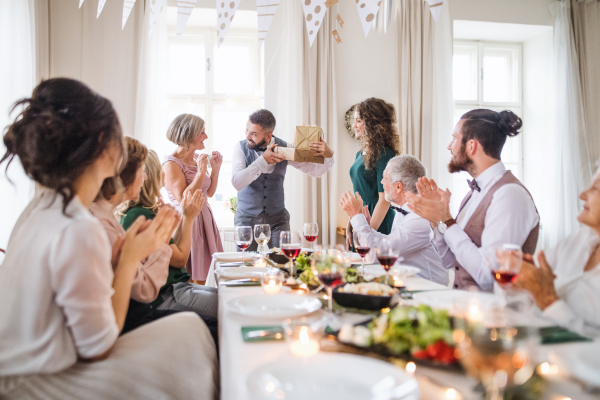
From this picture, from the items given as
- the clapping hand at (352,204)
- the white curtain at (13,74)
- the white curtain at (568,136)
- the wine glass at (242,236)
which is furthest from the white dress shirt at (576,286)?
the white curtain at (568,136)

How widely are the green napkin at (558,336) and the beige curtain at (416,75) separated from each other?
369cm

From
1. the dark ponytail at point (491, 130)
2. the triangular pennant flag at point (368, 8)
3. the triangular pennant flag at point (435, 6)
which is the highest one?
the triangular pennant flag at point (368, 8)

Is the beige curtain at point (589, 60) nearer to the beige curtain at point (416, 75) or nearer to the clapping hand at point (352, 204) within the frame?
the beige curtain at point (416, 75)

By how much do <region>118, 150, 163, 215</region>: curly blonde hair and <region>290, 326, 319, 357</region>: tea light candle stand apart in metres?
1.23

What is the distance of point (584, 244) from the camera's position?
132 cm

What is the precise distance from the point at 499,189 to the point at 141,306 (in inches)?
56.4

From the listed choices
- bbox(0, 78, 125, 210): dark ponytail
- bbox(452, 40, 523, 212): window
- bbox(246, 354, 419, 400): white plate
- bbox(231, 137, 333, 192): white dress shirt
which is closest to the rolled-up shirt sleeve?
bbox(0, 78, 125, 210): dark ponytail

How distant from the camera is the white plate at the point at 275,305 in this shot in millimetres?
1110

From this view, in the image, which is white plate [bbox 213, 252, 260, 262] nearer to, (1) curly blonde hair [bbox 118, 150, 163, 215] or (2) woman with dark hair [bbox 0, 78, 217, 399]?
(1) curly blonde hair [bbox 118, 150, 163, 215]

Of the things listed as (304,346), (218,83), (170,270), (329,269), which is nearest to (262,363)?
(304,346)

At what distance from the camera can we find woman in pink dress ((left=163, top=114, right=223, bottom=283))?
2.97m

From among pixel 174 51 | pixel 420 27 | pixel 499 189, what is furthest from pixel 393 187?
pixel 174 51

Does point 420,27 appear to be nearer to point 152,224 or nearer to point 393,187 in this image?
point 393,187

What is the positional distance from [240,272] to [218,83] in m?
3.41
